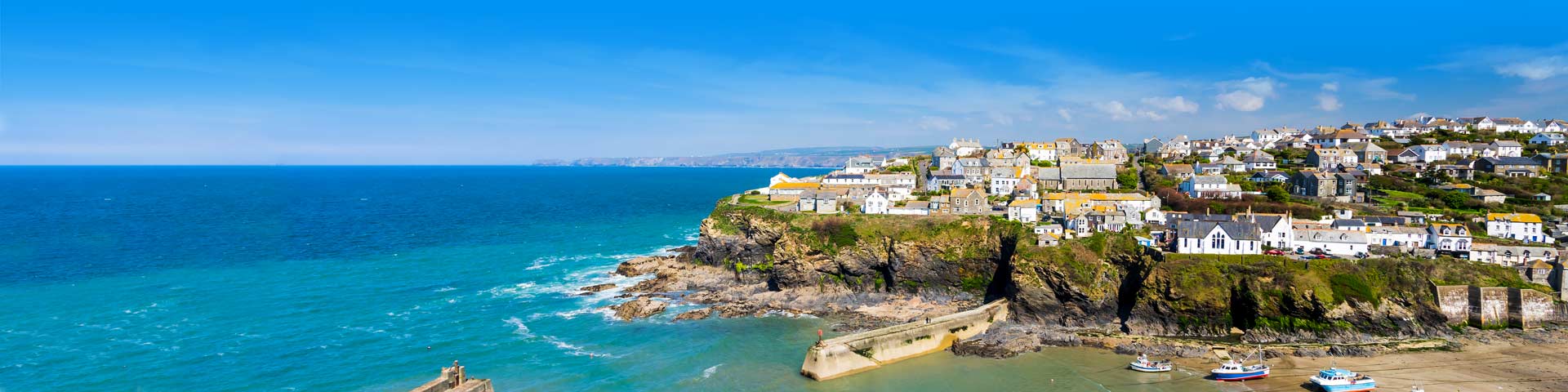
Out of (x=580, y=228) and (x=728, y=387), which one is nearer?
(x=728, y=387)

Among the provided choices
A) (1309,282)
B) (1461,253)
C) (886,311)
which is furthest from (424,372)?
(1461,253)

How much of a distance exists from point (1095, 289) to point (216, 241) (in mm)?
85730

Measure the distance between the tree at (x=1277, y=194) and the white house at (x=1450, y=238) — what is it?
1524 cm

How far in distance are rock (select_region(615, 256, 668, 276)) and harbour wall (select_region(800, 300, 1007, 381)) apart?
26774mm

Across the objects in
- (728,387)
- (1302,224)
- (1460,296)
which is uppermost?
(1302,224)

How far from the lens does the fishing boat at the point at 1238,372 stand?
114 feet

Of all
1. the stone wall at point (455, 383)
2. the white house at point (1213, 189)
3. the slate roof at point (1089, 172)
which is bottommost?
the stone wall at point (455, 383)

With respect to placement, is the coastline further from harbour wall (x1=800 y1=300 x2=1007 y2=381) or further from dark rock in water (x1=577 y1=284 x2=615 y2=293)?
dark rock in water (x1=577 y1=284 x2=615 y2=293)

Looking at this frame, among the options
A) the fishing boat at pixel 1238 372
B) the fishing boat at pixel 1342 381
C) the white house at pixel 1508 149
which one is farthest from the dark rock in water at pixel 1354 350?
the white house at pixel 1508 149

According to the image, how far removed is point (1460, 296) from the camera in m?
41.1

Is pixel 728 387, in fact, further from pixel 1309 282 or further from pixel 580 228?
pixel 580 228

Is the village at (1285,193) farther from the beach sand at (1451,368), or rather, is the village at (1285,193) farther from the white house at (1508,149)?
the beach sand at (1451,368)

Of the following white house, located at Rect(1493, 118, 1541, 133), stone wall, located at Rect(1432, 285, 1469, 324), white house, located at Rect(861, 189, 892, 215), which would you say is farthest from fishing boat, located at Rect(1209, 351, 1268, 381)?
white house, located at Rect(1493, 118, 1541, 133)

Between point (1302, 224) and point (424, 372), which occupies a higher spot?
point (1302, 224)
